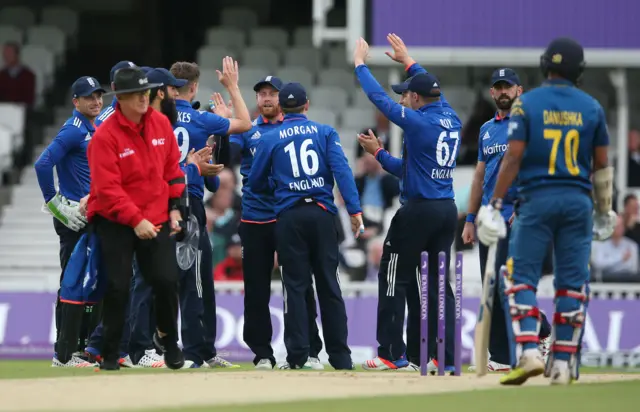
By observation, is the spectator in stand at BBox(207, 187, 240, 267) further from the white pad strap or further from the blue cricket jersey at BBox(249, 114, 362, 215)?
the white pad strap

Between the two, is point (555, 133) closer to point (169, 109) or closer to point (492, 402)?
point (492, 402)

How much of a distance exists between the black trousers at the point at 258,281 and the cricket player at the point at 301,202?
320 mm

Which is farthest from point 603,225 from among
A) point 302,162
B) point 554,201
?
point 302,162

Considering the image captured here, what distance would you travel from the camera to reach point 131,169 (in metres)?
11.3

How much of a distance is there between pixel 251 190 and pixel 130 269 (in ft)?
7.87

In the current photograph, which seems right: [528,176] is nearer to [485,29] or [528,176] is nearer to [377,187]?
[377,187]

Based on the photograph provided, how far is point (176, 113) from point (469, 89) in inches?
446

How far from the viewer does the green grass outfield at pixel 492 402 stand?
912 centimetres

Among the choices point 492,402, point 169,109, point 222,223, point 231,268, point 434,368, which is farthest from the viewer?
point 222,223

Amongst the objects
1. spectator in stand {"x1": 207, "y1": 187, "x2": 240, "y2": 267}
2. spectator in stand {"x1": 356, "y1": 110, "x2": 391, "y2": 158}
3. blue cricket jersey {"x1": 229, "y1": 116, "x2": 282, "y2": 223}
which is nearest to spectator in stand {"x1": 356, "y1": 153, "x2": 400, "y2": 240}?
spectator in stand {"x1": 356, "y1": 110, "x2": 391, "y2": 158}

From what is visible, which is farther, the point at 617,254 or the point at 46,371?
the point at 617,254

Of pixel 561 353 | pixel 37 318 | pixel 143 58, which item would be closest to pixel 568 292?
pixel 561 353

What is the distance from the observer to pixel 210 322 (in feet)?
44.7

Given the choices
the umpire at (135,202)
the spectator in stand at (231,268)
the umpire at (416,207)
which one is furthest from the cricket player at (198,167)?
the spectator in stand at (231,268)
